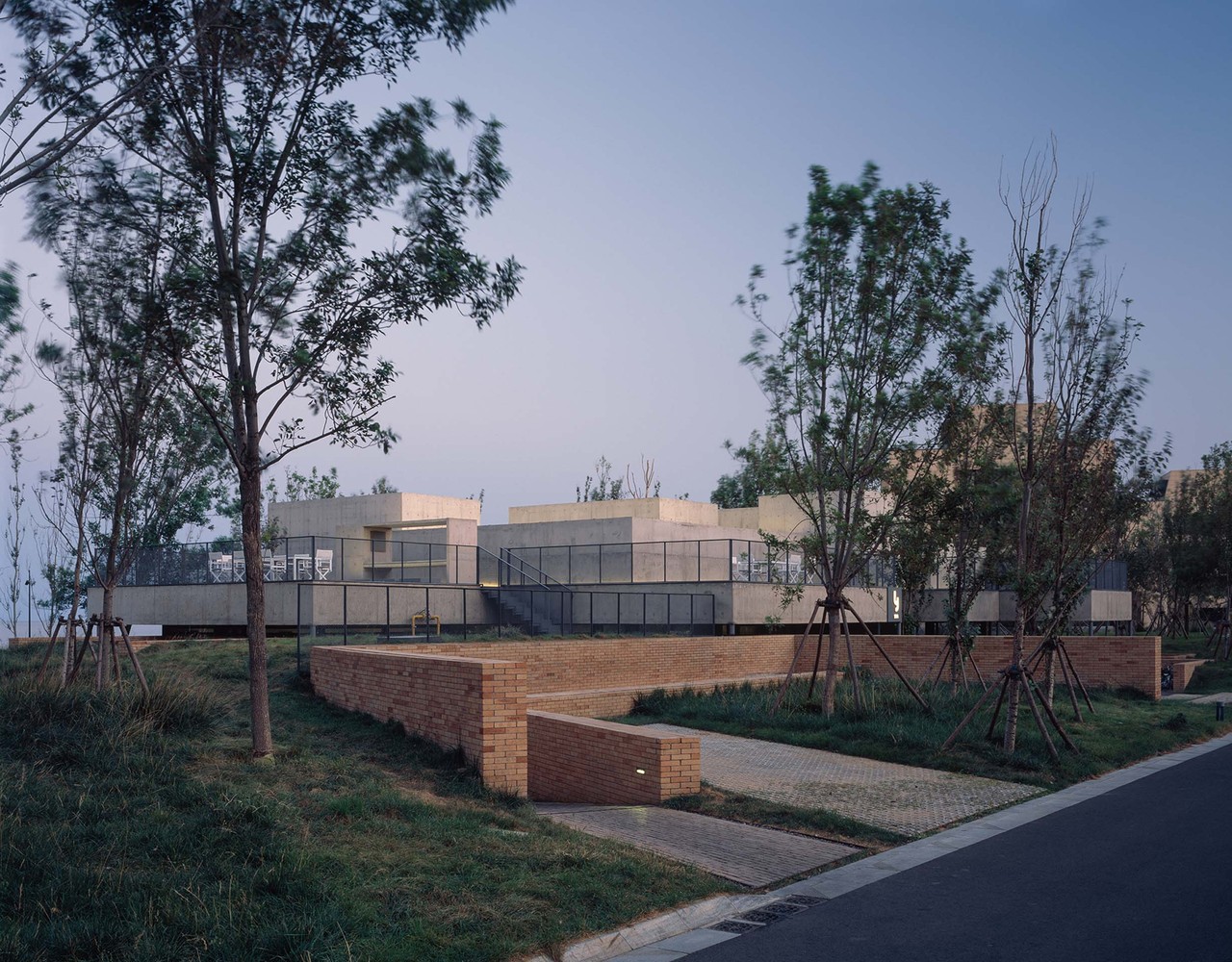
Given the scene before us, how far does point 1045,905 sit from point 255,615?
8613 mm

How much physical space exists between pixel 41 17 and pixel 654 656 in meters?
18.4

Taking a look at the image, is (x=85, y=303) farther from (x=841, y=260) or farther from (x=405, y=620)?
(x=405, y=620)

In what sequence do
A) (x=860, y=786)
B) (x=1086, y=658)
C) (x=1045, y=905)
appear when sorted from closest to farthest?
1. (x=1045, y=905)
2. (x=860, y=786)
3. (x=1086, y=658)

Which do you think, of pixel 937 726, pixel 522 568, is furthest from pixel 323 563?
pixel 937 726

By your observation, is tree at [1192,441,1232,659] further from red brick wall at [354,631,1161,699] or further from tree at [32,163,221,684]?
tree at [32,163,221,684]

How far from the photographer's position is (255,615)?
1216cm

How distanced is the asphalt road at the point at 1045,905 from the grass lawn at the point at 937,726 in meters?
3.82

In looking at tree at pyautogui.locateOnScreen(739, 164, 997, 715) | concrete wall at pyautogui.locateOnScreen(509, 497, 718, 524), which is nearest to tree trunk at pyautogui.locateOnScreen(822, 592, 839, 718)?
tree at pyautogui.locateOnScreen(739, 164, 997, 715)

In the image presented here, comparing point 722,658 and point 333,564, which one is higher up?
point 333,564

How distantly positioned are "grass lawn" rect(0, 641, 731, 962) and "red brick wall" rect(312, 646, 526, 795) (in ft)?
1.15

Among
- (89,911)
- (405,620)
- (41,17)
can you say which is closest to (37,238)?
(41,17)

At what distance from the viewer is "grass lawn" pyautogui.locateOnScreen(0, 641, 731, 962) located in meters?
6.72

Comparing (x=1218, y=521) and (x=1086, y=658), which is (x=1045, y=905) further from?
(x=1218, y=521)

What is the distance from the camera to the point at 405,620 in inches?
1065
